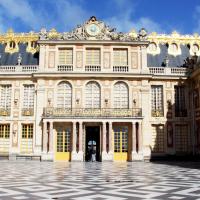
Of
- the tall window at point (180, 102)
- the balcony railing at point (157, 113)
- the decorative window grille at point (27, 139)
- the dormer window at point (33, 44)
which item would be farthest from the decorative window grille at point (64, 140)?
the tall window at point (180, 102)

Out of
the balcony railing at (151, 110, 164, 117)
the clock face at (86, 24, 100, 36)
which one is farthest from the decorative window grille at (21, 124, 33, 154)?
the balcony railing at (151, 110, 164, 117)

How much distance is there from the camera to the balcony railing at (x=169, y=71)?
34219 millimetres

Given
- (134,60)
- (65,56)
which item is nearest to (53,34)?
(65,56)

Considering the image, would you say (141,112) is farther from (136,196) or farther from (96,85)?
(136,196)

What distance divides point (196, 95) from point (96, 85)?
9.64 metres

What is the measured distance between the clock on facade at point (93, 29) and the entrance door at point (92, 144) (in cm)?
922

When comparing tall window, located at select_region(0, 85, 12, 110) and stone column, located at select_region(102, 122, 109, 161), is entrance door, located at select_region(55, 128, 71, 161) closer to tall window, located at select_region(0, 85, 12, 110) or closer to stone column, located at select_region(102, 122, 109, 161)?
stone column, located at select_region(102, 122, 109, 161)

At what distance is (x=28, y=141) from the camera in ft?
108

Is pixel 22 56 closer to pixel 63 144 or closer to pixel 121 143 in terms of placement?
pixel 63 144

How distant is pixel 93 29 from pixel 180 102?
11227mm

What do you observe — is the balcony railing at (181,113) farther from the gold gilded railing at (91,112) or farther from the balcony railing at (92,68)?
the balcony railing at (92,68)

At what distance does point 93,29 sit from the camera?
3397cm

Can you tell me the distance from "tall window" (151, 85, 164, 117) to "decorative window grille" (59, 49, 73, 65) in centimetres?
864

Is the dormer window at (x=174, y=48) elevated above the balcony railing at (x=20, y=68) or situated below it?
above
